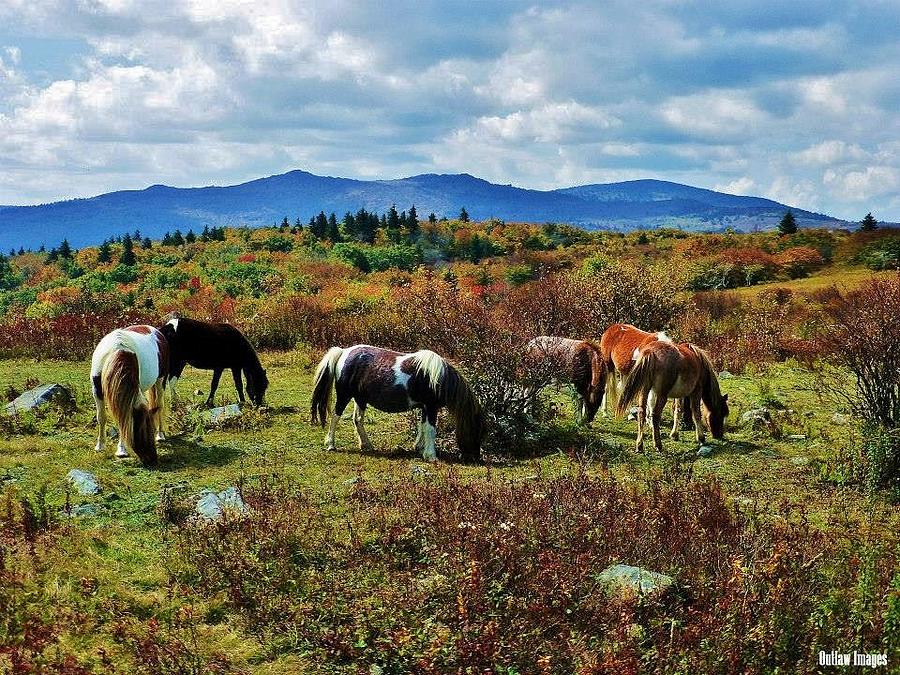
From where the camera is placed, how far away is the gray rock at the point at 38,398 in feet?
42.3

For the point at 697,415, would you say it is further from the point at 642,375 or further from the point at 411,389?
the point at 411,389

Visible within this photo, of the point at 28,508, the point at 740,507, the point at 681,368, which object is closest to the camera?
the point at 28,508

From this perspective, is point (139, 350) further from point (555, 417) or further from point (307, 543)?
point (555, 417)

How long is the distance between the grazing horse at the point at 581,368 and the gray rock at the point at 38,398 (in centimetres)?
894

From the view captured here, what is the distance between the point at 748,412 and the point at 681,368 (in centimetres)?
248

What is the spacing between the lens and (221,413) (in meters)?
12.9

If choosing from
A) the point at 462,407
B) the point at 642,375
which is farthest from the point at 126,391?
the point at 642,375

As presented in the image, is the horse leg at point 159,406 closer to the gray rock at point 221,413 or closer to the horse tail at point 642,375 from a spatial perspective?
the gray rock at point 221,413

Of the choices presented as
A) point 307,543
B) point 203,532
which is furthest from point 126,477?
point 307,543

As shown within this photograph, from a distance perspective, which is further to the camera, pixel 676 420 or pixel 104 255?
pixel 104 255

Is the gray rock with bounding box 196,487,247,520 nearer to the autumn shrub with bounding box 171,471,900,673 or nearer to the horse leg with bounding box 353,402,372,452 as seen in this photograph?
the autumn shrub with bounding box 171,471,900,673

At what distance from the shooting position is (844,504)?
27.0ft

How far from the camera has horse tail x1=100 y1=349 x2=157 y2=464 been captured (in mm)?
9703

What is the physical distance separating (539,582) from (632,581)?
779 mm
